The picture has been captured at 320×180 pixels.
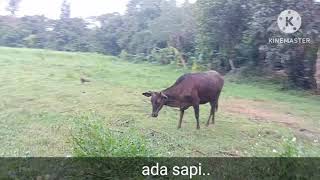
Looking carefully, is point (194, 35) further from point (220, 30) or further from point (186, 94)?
point (186, 94)

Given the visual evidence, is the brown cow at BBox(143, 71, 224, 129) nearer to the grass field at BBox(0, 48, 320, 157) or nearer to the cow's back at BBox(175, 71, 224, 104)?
the cow's back at BBox(175, 71, 224, 104)

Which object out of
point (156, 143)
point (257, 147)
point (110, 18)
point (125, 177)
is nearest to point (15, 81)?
point (156, 143)

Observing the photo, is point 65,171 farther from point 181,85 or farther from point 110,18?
point 110,18

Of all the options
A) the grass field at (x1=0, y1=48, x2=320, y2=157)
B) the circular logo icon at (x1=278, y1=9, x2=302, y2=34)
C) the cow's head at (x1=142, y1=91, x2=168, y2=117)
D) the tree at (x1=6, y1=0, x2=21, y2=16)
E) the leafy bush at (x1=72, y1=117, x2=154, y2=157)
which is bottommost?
the grass field at (x1=0, y1=48, x2=320, y2=157)

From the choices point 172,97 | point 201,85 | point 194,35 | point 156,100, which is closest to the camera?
point 156,100

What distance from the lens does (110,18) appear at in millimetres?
30375

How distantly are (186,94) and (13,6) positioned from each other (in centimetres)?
2825

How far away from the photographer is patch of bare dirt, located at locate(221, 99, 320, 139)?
9040 millimetres

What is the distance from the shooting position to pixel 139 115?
31.4 ft

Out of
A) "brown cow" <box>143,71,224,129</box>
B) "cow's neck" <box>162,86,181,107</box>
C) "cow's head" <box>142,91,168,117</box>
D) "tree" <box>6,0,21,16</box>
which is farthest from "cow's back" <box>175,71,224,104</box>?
"tree" <box>6,0,21,16</box>

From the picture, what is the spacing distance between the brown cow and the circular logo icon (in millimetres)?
5597

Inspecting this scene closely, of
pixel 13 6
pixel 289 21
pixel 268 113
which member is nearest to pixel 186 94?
pixel 268 113

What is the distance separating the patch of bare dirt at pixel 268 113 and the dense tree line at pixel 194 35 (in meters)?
2.85

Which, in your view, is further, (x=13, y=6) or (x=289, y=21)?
(x=13, y=6)
